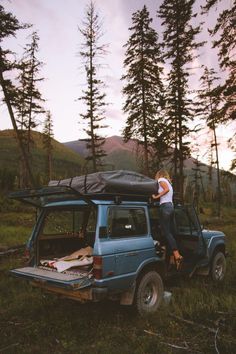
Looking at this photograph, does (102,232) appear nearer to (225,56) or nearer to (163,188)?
(163,188)

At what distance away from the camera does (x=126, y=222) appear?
601cm

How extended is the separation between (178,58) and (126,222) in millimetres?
20009

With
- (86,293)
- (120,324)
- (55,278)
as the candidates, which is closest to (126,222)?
(86,293)

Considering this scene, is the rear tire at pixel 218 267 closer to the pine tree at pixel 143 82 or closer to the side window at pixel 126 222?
the side window at pixel 126 222

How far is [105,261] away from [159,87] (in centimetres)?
2090

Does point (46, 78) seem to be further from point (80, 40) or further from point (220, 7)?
point (220, 7)

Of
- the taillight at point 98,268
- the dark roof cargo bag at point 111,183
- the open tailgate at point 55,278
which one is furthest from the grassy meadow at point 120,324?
the dark roof cargo bag at point 111,183

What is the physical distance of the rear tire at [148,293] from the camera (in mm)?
5889

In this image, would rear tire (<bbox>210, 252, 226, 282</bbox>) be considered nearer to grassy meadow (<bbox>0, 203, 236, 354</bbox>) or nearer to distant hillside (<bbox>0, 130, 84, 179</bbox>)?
grassy meadow (<bbox>0, 203, 236, 354</bbox>)

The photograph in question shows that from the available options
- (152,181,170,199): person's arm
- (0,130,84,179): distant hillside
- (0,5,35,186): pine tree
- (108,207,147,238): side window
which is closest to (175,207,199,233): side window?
(152,181,170,199): person's arm

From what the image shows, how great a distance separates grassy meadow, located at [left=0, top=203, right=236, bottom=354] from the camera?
4824mm

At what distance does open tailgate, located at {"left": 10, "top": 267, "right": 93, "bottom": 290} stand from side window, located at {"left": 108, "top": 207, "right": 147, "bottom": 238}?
89cm

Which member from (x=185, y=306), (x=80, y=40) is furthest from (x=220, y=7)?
(x=80, y=40)

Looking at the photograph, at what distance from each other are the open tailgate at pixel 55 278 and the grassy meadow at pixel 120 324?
853 millimetres
